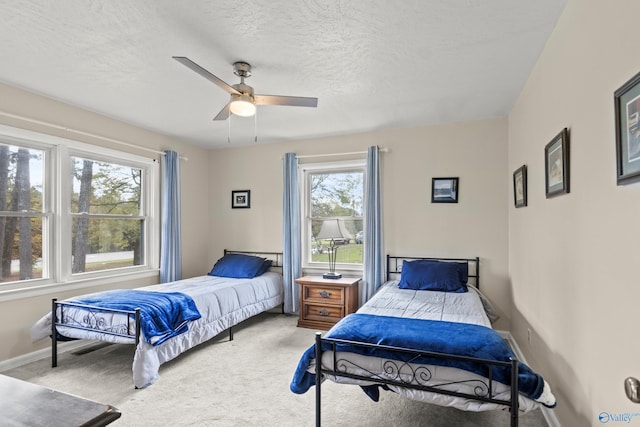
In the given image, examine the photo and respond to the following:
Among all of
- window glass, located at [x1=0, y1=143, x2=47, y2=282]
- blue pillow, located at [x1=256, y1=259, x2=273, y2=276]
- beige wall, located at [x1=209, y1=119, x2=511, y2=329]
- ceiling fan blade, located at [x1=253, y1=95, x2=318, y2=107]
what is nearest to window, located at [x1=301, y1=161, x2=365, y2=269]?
beige wall, located at [x1=209, y1=119, x2=511, y2=329]

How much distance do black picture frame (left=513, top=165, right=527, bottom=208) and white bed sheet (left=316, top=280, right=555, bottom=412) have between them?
102cm

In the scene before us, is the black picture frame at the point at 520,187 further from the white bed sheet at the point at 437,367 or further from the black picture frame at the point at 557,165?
the white bed sheet at the point at 437,367

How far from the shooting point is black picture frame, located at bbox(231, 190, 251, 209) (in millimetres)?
5266

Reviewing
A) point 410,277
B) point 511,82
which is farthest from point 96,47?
point 410,277

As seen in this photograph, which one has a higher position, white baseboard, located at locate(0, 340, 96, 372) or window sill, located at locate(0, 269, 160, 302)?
window sill, located at locate(0, 269, 160, 302)

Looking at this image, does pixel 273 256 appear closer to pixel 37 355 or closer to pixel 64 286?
pixel 64 286

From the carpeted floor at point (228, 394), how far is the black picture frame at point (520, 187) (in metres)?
1.72

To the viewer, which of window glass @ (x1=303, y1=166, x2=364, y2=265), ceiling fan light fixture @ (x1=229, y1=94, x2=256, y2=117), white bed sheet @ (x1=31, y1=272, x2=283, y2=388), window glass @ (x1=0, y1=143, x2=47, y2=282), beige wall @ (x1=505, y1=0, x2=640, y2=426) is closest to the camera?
beige wall @ (x1=505, y1=0, x2=640, y2=426)

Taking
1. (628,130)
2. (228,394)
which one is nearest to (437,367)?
(628,130)

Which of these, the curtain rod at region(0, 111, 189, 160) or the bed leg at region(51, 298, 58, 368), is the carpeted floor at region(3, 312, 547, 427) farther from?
the curtain rod at region(0, 111, 189, 160)

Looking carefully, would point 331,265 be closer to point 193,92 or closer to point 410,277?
point 410,277

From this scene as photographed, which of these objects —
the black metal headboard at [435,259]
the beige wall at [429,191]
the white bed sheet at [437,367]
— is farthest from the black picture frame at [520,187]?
the white bed sheet at [437,367]

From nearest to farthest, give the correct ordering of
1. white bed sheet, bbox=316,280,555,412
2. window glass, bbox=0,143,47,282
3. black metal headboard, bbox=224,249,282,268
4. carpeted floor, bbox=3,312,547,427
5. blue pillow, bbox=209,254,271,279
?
white bed sheet, bbox=316,280,555,412 < carpeted floor, bbox=3,312,547,427 < window glass, bbox=0,143,47,282 < blue pillow, bbox=209,254,271,279 < black metal headboard, bbox=224,249,282,268

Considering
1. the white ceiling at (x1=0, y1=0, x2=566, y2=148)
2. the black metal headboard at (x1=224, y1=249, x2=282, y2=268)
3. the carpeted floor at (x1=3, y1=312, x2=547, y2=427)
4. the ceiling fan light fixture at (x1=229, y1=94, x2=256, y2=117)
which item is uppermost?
the white ceiling at (x1=0, y1=0, x2=566, y2=148)
